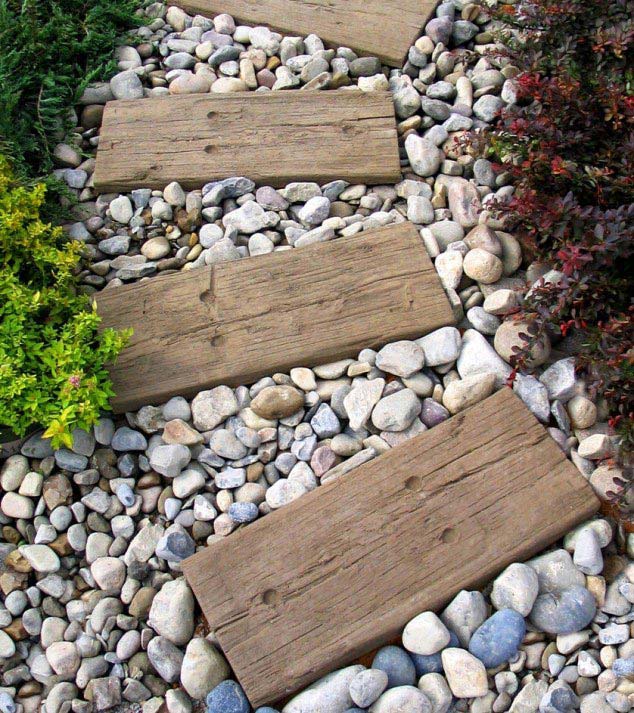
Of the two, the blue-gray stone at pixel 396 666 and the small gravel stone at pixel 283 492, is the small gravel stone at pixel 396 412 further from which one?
the blue-gray stone at pixel 396 666

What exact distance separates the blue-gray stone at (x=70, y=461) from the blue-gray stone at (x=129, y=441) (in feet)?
0.35

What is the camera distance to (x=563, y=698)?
2.08 m

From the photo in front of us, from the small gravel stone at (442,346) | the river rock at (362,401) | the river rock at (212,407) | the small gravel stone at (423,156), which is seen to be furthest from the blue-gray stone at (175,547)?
the small gravel stone at (423,156)

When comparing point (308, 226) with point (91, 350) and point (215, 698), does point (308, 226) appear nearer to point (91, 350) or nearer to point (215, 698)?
point (91, 350)

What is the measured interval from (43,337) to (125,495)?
56 centimetres

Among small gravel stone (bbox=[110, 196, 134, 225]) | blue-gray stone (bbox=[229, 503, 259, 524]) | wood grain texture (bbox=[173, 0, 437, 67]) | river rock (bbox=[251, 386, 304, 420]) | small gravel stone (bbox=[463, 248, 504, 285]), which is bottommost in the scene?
blue-gray stone (bbox=[229, 503, 259, 524])

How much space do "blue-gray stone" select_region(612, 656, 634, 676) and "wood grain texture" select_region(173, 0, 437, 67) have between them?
8.33 feet

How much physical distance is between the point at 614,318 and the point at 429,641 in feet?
3.60

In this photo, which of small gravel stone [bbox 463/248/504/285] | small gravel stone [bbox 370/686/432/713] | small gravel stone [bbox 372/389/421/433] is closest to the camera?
small gravel stone [bbox 370/686/432/713]

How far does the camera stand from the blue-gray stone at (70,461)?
260 centimetres


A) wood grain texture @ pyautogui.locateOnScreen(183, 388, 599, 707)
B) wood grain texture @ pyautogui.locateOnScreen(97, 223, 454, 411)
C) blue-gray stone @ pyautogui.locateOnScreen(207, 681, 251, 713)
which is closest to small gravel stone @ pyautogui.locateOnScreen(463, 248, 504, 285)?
wood grain texture @ pyautogui.locateOnScreen(97, 223, 454, 411)

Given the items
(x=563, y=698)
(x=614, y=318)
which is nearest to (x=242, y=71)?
(x=614, y=318)

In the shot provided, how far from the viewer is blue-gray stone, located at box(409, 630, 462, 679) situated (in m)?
2.19

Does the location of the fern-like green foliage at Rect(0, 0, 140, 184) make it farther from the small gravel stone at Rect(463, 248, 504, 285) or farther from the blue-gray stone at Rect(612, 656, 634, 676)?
the blue-gray stone at Rect(612, 656, 634, 676)
